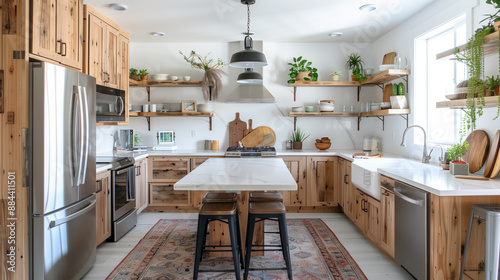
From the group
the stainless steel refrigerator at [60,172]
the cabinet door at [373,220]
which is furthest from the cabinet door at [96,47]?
the cabinet door at [373,220]

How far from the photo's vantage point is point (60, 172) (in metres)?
2.51

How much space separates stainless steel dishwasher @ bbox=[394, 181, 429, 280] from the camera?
244 centimetres

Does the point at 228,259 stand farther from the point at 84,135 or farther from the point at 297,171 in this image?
the point at 297,171

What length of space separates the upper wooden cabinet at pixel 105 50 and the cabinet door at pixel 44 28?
0.92 m

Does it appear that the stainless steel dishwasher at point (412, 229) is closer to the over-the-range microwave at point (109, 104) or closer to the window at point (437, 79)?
the window at point (437, 79)

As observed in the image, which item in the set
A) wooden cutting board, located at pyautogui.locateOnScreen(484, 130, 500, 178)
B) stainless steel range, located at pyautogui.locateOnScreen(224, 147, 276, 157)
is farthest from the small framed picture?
wooden cutting board, located at pyautogui.locateOnScreen(484, 130, 500, 178)

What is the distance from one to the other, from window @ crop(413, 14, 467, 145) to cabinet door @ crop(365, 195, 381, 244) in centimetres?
101

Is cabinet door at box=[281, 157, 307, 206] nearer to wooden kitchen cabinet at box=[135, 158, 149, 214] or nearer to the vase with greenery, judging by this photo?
the vase with greenery

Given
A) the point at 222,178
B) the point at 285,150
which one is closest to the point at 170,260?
the point at 222,178

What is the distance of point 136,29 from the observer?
473 centimetres

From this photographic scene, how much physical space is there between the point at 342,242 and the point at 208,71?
10.1ft

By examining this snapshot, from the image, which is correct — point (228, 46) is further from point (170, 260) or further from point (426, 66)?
point (170, 260)

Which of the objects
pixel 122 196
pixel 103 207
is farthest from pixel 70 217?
pixel 122 196

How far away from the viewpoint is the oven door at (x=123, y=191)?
12.2ft
